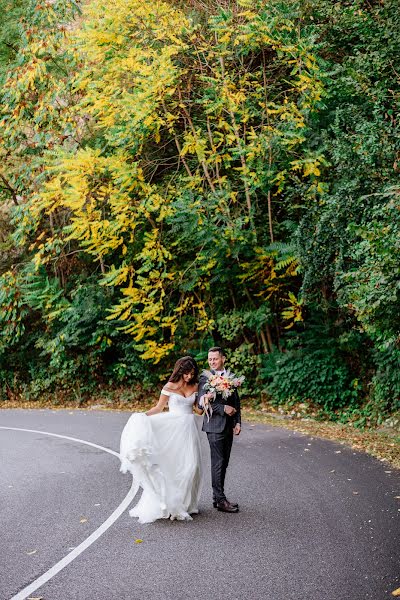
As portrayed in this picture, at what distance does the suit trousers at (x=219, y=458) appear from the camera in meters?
8.56

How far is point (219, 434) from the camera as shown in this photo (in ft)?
28.6

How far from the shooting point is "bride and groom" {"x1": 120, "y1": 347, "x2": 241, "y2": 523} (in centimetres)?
816

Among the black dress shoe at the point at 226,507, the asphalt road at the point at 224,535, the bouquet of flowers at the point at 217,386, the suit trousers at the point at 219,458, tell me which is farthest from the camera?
the bouquet of flowers at the point at 217,386

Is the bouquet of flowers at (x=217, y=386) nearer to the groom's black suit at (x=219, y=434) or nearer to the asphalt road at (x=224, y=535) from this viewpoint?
the groom's black suit at (x=219, y=434)

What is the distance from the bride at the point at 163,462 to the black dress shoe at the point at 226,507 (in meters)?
0.30

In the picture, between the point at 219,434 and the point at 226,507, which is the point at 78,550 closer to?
the point at 226,507

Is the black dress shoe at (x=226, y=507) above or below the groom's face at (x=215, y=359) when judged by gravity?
below

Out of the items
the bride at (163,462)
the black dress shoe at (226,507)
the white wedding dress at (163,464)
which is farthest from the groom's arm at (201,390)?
the black dress shoe at (226,507)

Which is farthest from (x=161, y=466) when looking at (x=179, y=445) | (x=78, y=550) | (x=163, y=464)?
(x=78, y=550)

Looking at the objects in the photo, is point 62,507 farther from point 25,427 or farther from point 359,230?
point 25,427

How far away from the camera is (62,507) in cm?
909

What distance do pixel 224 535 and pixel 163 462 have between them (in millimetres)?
1270

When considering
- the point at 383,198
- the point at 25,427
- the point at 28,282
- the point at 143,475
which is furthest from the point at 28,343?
the point at 143,475

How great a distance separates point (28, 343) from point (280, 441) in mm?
14764
